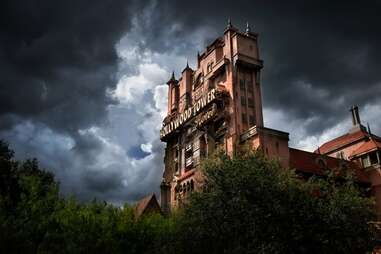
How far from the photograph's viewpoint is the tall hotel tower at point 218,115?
5194 centimetres

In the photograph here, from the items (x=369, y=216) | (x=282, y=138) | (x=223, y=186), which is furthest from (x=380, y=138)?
(x=223, y=186)

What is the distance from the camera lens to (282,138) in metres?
48.2

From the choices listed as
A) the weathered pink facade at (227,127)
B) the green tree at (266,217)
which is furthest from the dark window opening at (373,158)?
the green tree at (266,217)

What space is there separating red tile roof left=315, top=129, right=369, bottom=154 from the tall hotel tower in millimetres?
19154

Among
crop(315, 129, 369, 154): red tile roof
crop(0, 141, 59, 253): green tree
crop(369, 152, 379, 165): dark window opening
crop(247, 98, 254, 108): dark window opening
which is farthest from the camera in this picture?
crop(315, 129, 369, 154): red tile roof

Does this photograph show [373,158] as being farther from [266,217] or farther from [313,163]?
[266,217]

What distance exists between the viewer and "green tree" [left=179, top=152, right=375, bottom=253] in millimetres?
27328

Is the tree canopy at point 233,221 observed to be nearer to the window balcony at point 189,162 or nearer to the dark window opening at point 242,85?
the dark window opening at point 242,85

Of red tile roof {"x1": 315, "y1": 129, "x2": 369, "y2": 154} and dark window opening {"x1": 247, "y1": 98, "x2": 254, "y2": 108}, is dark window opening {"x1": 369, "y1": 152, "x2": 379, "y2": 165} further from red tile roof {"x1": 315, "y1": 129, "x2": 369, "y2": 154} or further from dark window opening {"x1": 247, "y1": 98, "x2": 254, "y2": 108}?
dark window opening {"x1": 247, "y1": 98, "x2": 254, "y2": 108}

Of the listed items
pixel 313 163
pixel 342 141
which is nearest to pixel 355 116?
pixel 342 141

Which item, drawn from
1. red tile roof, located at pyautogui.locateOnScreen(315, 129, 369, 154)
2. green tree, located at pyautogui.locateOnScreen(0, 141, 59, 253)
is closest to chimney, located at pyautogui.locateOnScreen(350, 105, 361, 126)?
red tile roof, located at pyautogui.locateOnScreen(315, 129, 369, 154)

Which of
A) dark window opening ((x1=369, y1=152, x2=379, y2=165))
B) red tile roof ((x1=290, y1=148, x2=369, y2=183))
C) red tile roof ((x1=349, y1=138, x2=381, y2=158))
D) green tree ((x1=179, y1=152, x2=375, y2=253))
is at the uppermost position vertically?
red tile roof ((x1=349, y1=138, x2=381, y2=158))

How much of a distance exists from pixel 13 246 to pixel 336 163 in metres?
45.3

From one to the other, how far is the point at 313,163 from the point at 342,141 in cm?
1778
